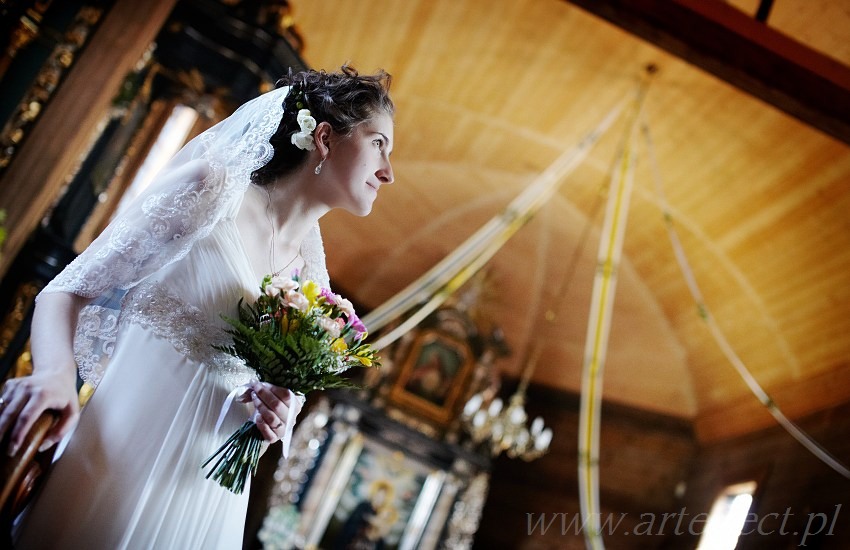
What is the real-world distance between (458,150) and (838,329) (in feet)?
16.6

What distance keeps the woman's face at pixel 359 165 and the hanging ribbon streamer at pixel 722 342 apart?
21.3 ft

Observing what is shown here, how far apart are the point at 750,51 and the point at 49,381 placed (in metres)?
4.82

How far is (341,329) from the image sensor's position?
188 centimetres

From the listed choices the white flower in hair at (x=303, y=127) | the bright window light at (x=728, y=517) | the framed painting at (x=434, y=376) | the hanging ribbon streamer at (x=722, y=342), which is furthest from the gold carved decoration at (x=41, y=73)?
the framed painting at (x=434, y=376)

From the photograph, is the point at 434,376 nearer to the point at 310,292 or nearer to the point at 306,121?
the point at 306,121

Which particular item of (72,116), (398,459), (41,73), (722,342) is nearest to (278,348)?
(72,116)

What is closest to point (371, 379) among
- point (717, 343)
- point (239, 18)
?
point (717, 343)

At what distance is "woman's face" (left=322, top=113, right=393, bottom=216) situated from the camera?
6.66ft

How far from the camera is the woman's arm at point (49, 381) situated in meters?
1.40

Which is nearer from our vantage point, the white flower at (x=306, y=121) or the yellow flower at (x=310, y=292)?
the yellow flower at (x=310, y=292)

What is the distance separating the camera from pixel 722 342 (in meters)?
10.0

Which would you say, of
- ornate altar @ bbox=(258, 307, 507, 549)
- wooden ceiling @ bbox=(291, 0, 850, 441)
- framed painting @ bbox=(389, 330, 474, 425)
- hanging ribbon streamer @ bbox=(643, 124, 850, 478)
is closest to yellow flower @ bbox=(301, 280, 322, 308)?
wooden ceiling @ bbox=(291, 0, 850, 441)

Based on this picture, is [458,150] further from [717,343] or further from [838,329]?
[838,329]

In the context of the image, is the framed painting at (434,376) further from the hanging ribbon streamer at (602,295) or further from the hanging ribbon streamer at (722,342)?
the hanging ribbon streamer at (722,342)
